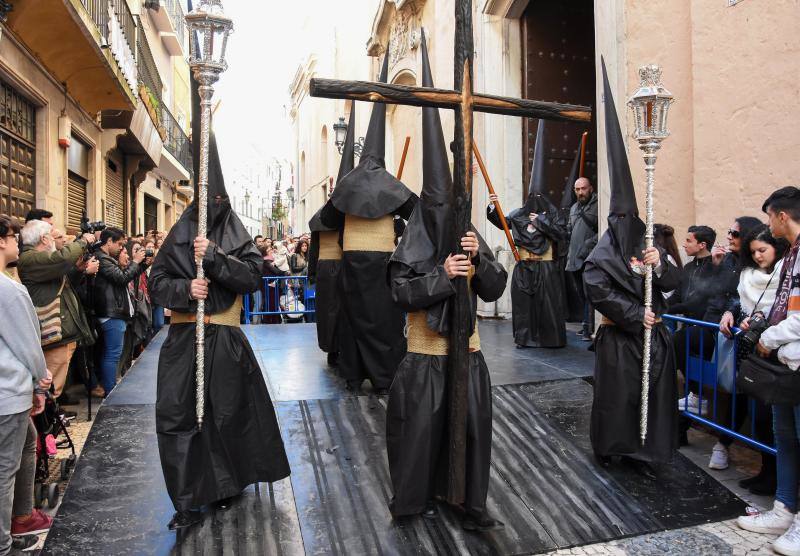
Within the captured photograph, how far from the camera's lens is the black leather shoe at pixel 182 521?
10.9ft

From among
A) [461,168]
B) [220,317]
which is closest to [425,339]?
[461,168]

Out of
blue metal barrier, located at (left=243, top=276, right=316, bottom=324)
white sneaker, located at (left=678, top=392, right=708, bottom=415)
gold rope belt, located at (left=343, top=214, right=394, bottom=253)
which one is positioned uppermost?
gold rope belt, located at (left=343, top=214, right=394, bottom=253)

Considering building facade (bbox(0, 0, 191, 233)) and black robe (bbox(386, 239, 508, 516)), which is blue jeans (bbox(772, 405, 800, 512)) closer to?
black robe (bbox(386, 239, 508, 516))

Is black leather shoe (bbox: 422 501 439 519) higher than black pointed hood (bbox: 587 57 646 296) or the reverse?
the reverse

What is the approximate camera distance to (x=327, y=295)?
6.11 meters

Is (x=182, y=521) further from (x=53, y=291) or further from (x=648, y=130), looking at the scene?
(x=648, y=130)

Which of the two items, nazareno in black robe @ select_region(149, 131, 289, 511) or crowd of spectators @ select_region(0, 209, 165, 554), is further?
nazareno in black robe @ select_region(149, 131, 289, 511)

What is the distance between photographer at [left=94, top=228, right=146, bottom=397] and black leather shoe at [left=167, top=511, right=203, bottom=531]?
3.68m

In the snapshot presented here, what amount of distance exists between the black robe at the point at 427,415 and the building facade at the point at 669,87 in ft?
11.0

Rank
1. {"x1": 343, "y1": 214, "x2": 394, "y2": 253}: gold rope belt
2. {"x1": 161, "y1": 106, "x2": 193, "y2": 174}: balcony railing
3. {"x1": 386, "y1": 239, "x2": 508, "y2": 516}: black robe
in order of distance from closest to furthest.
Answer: {"x1": 386, "y1": 239, "x2": 508, "y2": 516}: black robe, {"x1": 343, "y1": 214, "x2": 394, "y2": 253}: gold rope belt, {"x1": 161, "y1": 106, "x2": 193, "y2": 174}: balcony railing

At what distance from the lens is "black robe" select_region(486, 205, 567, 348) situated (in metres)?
7.12

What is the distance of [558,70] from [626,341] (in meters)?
6.90

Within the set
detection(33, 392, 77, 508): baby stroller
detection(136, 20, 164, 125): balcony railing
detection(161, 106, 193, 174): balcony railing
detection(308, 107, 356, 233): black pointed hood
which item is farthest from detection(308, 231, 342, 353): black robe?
detection(161, 106, 193, 174): balcony railing

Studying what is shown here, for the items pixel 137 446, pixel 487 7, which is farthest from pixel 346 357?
pixel 487 7
